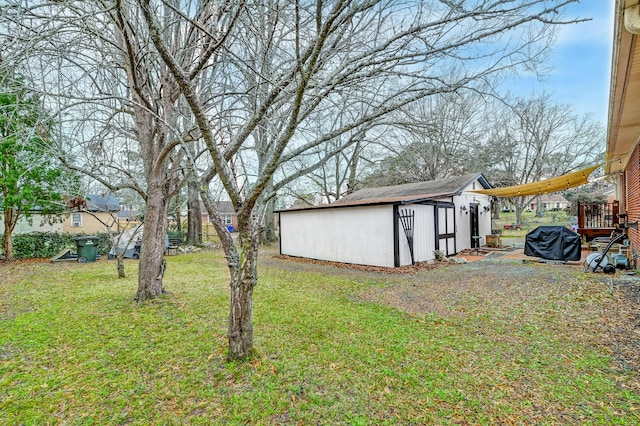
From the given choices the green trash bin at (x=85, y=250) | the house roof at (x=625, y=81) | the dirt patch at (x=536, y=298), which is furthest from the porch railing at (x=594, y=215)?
the green trash bin at (x=85, y=250)

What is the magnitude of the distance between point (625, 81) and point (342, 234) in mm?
8087

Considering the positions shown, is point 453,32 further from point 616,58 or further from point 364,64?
point 616,58

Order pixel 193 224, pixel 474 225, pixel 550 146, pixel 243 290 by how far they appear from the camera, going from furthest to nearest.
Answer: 1. pixel 550 146
2. pixel 193 224
3. pixel 474 225
4. pixel 243 290

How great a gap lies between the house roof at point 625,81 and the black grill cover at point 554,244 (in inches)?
107

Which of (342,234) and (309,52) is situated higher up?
(309,52)

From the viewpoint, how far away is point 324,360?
312 cm

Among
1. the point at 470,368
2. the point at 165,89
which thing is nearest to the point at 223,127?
the point at 165,89

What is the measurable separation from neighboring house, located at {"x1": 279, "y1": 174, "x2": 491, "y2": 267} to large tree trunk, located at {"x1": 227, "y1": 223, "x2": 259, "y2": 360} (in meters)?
6.82

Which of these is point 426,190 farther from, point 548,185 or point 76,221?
point 76,221

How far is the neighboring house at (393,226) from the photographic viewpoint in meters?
9.50

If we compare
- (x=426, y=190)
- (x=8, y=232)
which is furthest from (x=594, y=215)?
(x=8, y=232)

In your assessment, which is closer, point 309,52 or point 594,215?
point 309,52

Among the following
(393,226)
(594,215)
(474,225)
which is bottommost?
(474,225)

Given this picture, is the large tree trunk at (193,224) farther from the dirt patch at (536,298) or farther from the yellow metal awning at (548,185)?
the yellow metal awning at (548,185)
